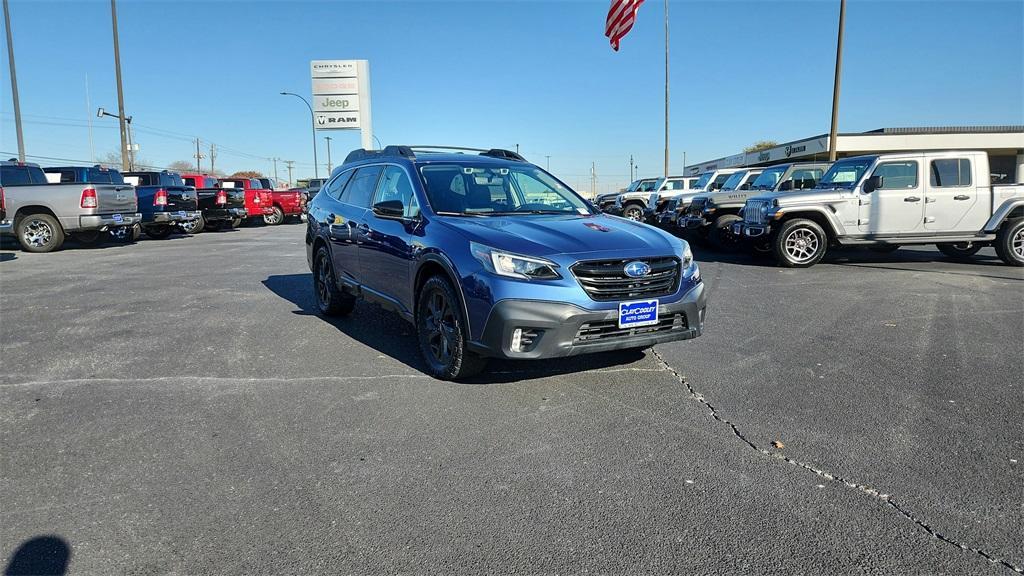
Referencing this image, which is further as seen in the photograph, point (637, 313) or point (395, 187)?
point (395, 187)

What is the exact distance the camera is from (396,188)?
5496mm

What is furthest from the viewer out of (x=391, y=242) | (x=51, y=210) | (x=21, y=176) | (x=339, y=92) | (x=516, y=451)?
(x=339, y=92)

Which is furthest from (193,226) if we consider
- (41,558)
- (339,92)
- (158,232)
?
(339,92)

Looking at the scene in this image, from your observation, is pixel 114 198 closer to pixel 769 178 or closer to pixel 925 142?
pixel 769 178

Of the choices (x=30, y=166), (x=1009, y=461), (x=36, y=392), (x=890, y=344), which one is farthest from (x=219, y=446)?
(x=30, y=166)

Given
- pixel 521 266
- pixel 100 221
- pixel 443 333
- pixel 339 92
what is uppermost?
pixel 339 92

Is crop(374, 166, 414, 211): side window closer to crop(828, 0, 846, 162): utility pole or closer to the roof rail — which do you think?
the roof rail

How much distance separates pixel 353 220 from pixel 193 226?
14.9 metres

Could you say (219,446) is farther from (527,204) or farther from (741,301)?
(741,301)

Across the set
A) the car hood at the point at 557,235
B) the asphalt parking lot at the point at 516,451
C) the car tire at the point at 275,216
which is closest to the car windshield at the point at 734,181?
the asphalt parking lot at the point at 516,451

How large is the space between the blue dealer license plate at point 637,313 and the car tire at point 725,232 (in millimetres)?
8521

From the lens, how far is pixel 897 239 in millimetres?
10492

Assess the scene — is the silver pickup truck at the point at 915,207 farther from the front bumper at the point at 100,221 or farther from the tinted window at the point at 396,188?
the front bumper at the point at 100,221

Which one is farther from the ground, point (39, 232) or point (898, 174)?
→ point (898, 174)
